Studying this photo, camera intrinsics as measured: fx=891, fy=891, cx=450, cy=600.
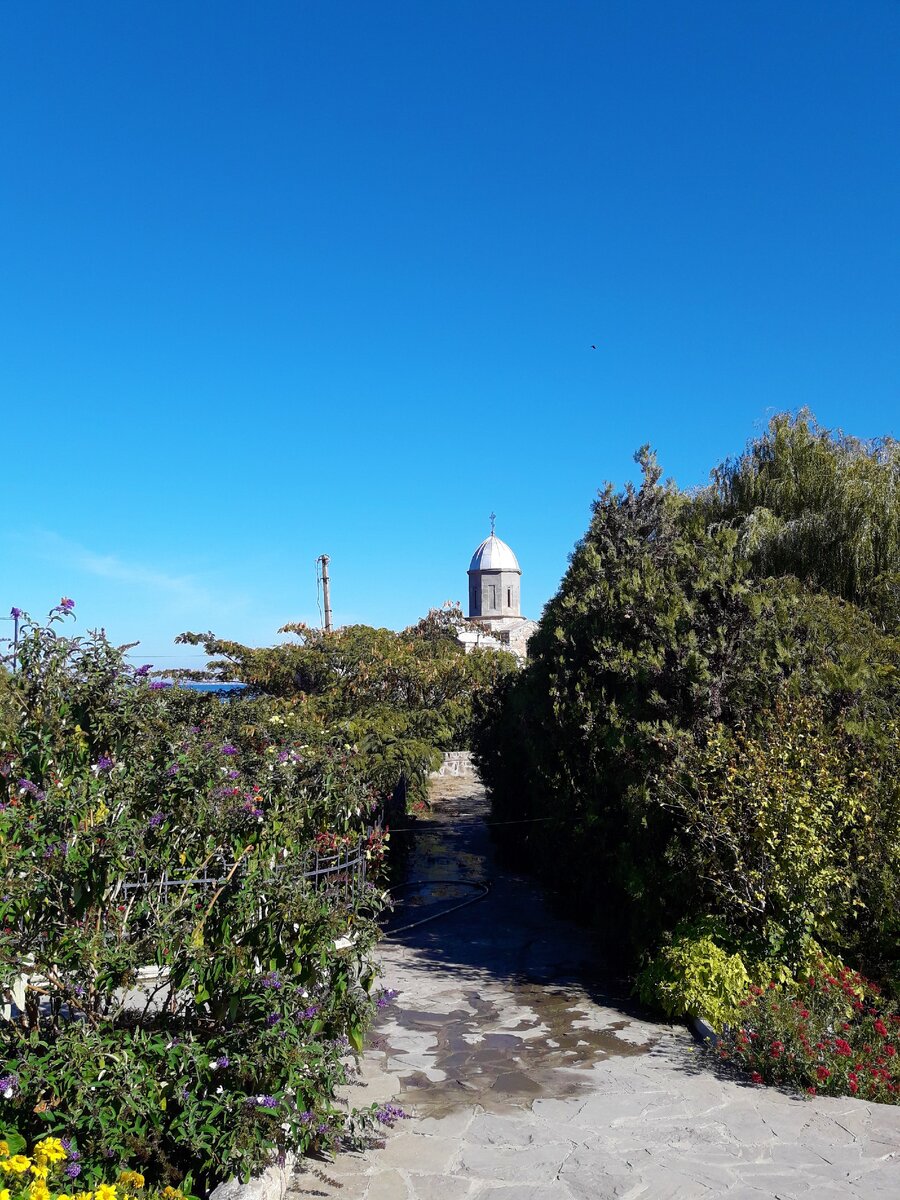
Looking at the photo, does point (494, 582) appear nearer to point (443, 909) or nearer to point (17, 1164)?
point (443, 909)

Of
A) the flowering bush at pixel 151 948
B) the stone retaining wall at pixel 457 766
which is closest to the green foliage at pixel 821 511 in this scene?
the flowering bush at pixel 151 948

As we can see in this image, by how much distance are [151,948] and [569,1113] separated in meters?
3.08

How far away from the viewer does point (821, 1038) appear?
648cm

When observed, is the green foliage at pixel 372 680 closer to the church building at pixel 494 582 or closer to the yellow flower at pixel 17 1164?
the yellow flower at pixel 17 1164

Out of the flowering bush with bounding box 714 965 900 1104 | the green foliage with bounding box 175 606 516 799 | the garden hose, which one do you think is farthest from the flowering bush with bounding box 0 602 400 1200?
the green foliage with bounding box 175 606 516 799

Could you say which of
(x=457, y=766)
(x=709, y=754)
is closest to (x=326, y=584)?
(x=457, y=766)

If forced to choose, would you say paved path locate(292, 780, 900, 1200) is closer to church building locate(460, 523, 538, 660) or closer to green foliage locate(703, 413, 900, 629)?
green foliage locate(703, 413, 900, 629)

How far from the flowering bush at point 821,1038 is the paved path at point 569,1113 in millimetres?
195

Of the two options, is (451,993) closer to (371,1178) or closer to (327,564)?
(371,1178)

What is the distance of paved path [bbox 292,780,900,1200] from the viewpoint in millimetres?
4941

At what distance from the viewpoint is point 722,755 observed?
8031 millimetres

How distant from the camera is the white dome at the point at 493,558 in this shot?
6557 centimetres

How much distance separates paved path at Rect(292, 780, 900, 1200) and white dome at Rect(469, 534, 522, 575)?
56.9m

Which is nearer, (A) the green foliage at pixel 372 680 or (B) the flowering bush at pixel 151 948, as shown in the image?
(B) the flowering bush at pixel 151 948
